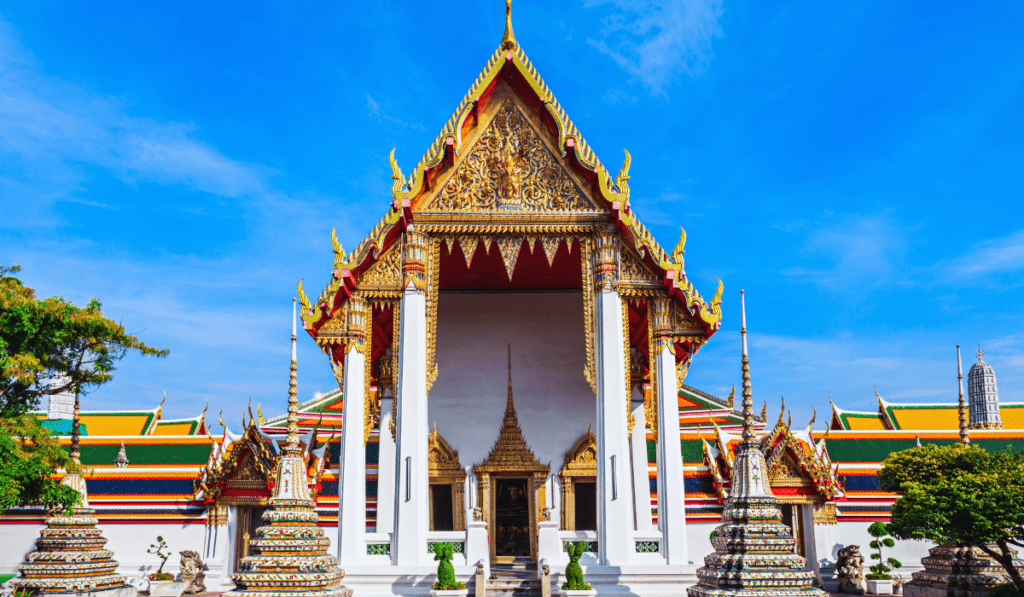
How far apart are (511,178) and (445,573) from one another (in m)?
5.45

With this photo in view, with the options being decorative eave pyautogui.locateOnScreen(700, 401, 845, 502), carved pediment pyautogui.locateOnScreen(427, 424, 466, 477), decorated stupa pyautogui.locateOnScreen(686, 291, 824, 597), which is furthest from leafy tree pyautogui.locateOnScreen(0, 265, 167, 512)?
decorative eave pyautogui.locateOnScreen(700, 401, 845, 502)

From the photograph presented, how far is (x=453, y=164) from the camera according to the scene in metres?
10.8

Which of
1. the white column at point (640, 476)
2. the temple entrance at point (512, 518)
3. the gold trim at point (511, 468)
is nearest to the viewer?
the white column at point (640, 476)

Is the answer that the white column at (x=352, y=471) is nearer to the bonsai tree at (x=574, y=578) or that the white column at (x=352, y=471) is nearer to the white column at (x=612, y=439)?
the bonsai tree at (x=574, y=578)

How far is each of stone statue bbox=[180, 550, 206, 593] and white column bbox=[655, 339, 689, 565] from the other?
786 centimetres

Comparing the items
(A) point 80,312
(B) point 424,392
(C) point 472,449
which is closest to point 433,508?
(C) point 472,449

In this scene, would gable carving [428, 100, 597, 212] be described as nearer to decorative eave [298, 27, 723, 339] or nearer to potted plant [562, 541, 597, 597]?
decorative eave [298, 27, 723, 339]

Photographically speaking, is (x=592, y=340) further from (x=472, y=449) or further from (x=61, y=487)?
(x=61, y=487)

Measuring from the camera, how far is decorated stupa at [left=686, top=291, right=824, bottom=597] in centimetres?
707

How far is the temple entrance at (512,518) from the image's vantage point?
42.5 feet

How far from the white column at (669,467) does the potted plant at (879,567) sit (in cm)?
436

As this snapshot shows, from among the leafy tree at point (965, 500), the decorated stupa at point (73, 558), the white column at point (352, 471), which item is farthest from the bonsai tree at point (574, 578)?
the decorated stupa at point (73, 558)

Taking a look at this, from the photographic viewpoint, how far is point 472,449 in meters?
13.5

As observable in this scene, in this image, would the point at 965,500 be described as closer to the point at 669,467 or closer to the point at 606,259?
the point at 669,467
